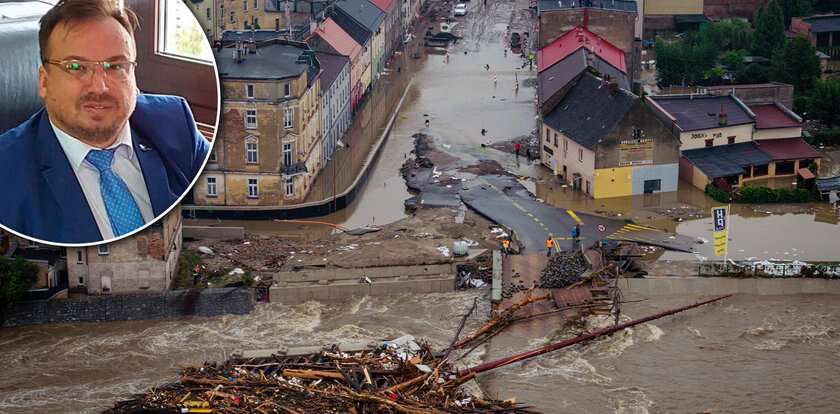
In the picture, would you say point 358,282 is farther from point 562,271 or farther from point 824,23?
point 824,23

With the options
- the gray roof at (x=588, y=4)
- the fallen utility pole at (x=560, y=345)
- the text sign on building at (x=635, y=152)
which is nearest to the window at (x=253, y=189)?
the text sign on building at (x=635, y=152)

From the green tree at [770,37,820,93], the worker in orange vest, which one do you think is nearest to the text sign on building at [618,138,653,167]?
the worker in orange vest

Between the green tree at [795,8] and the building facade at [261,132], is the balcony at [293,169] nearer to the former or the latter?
the building facade at [261,132]

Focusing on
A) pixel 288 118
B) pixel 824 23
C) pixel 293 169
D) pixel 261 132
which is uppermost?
pixel 824 23

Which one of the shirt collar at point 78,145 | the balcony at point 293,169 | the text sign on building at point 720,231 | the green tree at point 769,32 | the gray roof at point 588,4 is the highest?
the gray roof at point 588,4

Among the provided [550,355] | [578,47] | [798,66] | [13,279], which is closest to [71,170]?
Result: [550,355]

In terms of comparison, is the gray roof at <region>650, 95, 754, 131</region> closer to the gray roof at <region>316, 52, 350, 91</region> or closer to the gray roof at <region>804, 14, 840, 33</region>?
the gray roof at <region>316, 52, 350, 91</region>
